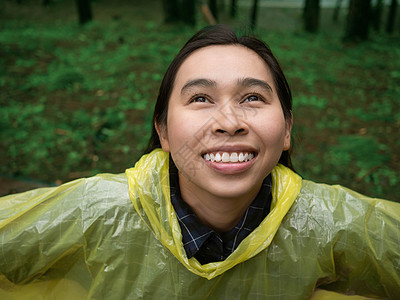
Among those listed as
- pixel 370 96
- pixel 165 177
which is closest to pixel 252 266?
pixel 165 177

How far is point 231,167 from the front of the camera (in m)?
1.44

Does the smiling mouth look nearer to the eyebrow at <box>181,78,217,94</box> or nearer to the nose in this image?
the nose

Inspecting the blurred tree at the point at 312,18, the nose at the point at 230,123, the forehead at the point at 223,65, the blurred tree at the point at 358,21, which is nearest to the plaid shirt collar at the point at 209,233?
the nose at the point at 230,123

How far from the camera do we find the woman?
63.6 inches

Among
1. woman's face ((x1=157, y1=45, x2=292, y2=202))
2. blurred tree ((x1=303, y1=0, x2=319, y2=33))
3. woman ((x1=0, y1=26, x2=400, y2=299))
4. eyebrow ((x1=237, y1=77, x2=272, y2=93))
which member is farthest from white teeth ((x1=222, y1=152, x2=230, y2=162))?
blurred tree ((x1=303, y1=0, x2=319, y2=33))

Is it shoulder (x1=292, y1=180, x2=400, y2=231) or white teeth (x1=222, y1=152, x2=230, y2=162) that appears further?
shoulder (x1=292, y1=180, x2=400, y2=231)

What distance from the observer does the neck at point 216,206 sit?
5.51 feet

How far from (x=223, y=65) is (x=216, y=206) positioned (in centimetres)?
64

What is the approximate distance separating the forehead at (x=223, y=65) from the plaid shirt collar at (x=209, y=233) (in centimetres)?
58

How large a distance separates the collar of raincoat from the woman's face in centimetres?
22

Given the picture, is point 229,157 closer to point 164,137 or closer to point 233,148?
point 233,148

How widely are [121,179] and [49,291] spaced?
682 mm

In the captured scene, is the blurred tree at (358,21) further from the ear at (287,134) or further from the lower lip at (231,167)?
the lower lip at (231,167)

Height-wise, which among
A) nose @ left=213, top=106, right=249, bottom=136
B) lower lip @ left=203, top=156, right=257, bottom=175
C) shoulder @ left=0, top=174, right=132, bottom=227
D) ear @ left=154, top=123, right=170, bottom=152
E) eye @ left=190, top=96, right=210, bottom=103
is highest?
eye @ left=190, top=96, right=210, bottom=103
